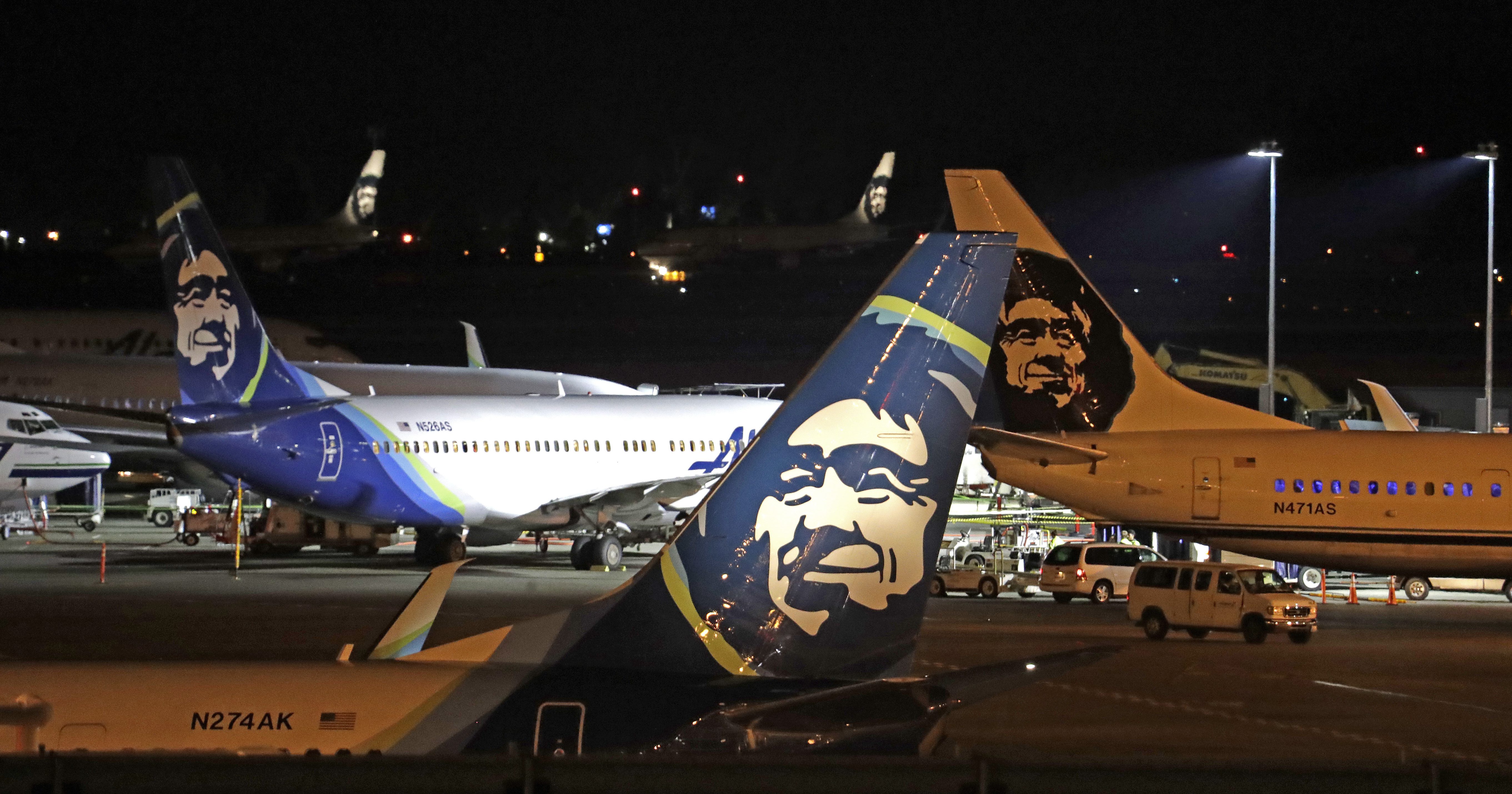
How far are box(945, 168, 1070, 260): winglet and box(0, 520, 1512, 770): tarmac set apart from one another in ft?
19.7

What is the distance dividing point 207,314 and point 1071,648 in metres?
18.6

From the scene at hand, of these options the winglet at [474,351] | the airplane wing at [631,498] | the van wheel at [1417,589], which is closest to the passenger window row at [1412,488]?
the van wheel at [1417,589]

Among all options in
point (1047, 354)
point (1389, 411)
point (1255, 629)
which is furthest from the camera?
point (1389, 411)

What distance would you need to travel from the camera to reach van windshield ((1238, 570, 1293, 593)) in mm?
23031

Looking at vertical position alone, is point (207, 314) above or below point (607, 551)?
above

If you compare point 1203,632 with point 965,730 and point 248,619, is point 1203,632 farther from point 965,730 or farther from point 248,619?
point 248,619

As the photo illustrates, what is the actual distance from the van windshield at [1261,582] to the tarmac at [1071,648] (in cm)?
80

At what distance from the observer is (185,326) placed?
30.1 m

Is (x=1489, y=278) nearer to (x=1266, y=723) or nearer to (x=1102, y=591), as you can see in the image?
(x=1102, y=591)

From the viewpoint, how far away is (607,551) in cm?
3512

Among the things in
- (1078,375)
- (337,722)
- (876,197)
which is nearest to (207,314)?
(1078,375)

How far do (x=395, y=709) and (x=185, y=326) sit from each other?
25.9 metres

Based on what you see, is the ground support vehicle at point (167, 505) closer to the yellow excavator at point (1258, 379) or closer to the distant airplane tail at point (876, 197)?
the yellow excavator at point (1258, 379)

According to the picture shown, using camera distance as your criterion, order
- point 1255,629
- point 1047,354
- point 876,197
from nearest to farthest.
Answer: point 1255,629, point 1047,354, point 876,197
